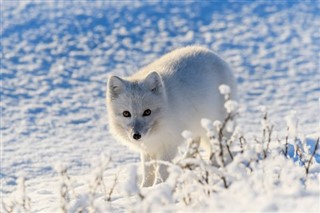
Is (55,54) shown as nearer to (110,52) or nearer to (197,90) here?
(110,52)

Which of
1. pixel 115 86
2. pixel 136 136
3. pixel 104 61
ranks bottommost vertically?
pixel 136 136

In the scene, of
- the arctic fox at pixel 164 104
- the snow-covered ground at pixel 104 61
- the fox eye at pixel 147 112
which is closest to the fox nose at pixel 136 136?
the arctic fox at pixel 164 104

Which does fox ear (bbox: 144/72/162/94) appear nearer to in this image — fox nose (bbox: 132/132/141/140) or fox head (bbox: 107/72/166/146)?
fox head (bbox: 107/72/166/146)

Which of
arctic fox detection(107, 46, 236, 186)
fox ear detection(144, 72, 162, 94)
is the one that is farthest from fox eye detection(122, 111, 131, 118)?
fox ear detection(144, 72, 162, 94)

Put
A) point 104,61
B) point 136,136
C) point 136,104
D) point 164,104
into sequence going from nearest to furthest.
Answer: point 136,136 → point 136,104 → point 164,104 → point 104,61

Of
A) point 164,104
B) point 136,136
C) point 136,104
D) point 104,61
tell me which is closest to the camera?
point 136,136

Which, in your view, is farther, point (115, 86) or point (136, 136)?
point (115, 86)

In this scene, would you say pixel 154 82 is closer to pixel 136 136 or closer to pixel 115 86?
pixel 115 86

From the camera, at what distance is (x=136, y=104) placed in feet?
16.3

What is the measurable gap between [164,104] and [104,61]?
7892 mm

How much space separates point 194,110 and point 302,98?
19.2 ft

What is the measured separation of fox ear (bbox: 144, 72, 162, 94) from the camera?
5.05m

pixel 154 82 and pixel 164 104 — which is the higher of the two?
Result: pixel 154 82

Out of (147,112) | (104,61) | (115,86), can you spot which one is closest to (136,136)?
(147,112)
